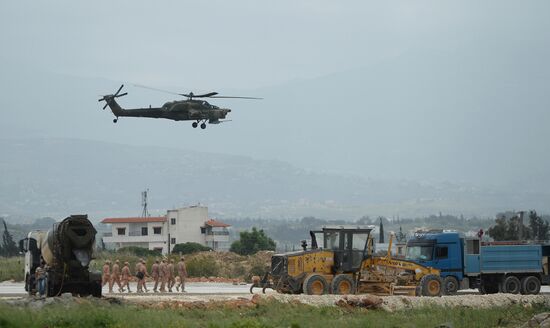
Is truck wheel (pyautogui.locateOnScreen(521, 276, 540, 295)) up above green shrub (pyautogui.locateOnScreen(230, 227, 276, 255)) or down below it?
below

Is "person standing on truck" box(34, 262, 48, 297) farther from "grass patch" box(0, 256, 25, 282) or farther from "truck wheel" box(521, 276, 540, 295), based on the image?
"grass patch" box(0, 256, 25, 282)

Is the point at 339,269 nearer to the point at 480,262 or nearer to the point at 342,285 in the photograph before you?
the point at 342,285

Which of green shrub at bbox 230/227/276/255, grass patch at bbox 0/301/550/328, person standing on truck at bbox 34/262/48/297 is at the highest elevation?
green shrub at bbox 230/227/276/255

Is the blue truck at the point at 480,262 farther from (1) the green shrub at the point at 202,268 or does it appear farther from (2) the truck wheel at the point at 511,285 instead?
(1) the green shrub at the point at 202,268

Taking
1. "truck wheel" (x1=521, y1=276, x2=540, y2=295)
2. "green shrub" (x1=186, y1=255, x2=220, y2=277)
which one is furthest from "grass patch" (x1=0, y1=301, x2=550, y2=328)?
"green shrub" (x1=186, y1=255, x2=220, y2=277)

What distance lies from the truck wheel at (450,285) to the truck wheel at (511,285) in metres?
2.51

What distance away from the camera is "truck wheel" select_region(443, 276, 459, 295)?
4047 centimetres

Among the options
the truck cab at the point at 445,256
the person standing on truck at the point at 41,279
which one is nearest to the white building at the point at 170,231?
the truck cab at the point at 445,256

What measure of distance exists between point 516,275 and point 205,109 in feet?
87.1

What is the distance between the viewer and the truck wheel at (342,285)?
1416 inches

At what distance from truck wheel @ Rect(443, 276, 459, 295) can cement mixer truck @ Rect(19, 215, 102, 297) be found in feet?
46.1

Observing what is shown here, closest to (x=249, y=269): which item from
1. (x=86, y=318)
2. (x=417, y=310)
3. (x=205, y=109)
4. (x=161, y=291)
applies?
(x=205, y=109)

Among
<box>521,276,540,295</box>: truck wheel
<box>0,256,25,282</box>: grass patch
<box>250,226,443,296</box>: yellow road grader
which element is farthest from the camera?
<box>0,256,25,282</box>: grass patch

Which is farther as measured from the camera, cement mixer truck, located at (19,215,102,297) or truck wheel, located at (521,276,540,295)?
truck wheel, located at (521,276,540,295)
